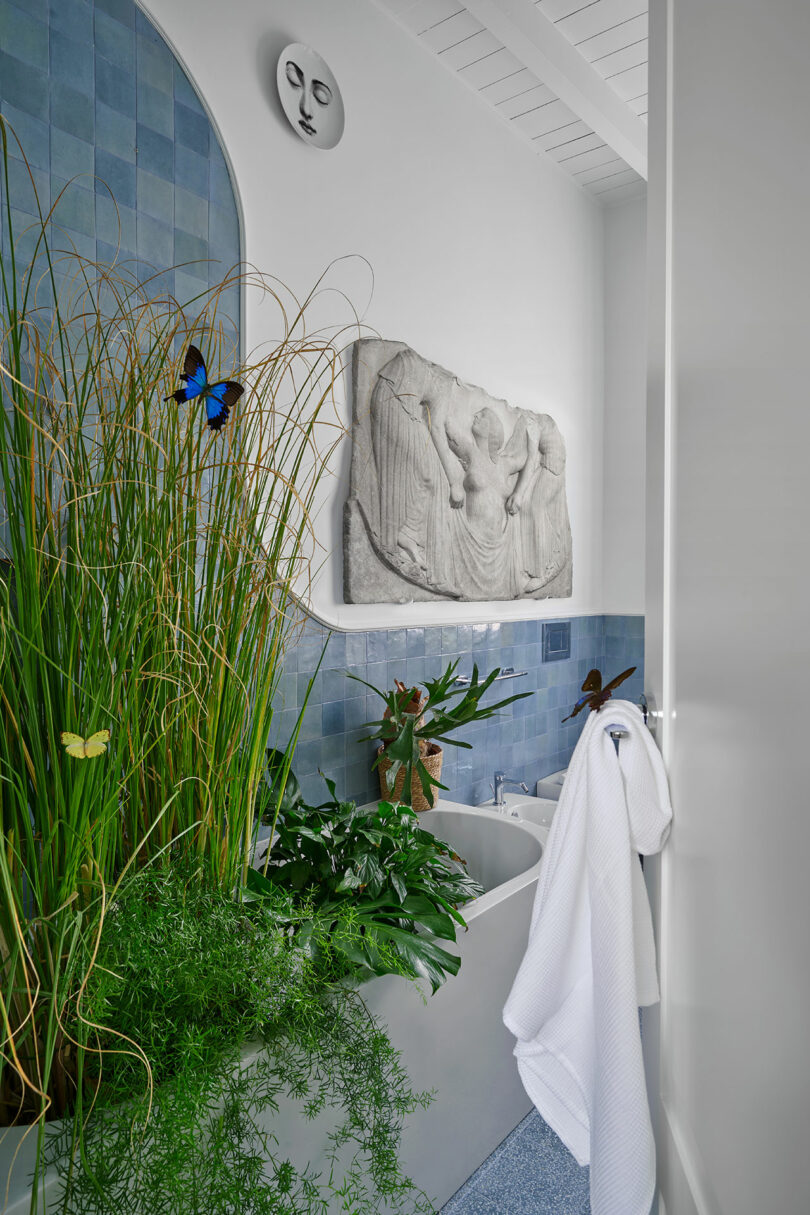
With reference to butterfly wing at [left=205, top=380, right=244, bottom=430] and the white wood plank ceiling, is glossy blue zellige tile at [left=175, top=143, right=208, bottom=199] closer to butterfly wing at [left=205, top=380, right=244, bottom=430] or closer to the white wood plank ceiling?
the white wood plank ceiling

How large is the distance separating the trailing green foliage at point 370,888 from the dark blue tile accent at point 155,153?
1334mm

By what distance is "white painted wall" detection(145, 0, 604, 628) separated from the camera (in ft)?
5.82

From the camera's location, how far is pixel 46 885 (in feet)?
2.64

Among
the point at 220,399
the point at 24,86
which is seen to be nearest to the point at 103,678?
the point at 220,399

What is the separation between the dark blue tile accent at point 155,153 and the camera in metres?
1.54

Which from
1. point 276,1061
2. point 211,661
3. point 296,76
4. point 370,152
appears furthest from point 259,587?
point 370,152

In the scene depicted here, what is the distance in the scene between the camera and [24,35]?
133 cm

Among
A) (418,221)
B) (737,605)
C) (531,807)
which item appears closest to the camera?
(737,605)

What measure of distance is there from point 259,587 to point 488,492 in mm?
1682

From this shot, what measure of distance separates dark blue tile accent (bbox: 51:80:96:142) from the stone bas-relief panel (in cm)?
79

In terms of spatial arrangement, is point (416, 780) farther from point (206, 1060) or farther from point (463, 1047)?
point (206, 1060)

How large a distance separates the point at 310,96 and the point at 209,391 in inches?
56.0

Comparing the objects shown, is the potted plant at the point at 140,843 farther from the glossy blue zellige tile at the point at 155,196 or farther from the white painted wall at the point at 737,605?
the glossy blue zellige tile at the point at 155,196

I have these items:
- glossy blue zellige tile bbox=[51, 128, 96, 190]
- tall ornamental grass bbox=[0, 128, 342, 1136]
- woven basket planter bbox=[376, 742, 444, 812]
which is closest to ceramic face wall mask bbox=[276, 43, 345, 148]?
glossy blue zellige tile bbox=[51, 128, 96, 190]
